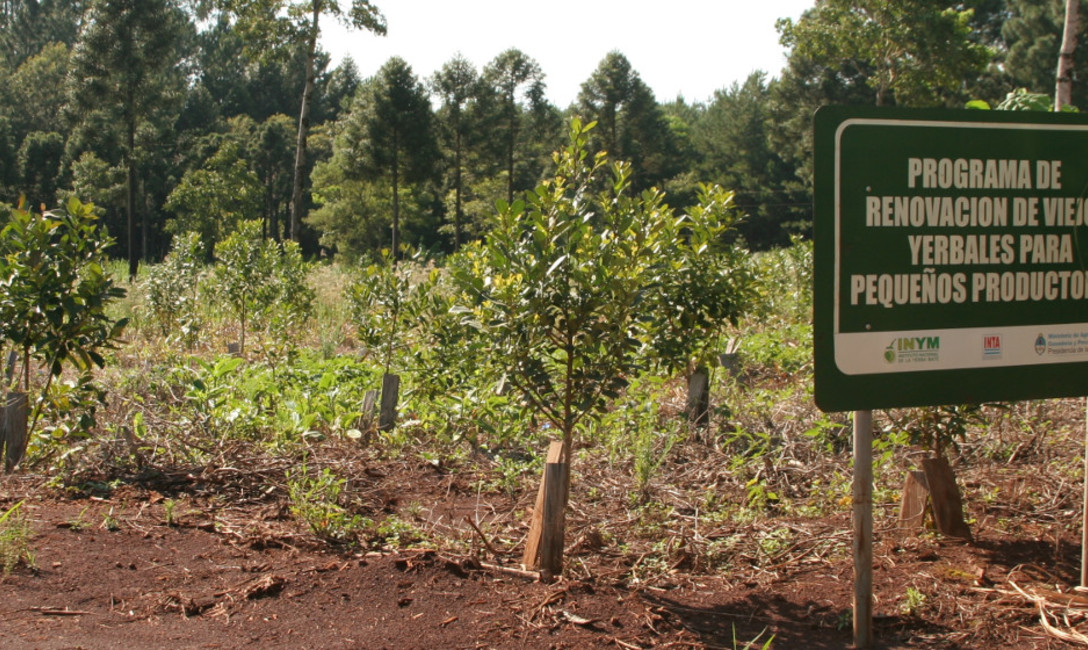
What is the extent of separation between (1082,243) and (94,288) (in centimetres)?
534

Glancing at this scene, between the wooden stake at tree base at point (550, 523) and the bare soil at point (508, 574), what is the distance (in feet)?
0.31

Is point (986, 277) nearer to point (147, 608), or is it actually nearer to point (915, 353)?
point (915, 353)

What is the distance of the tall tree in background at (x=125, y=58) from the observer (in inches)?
1309

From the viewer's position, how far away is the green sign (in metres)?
3.27

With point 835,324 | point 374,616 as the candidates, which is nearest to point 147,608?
point 374,616

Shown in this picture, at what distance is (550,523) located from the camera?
4016mm

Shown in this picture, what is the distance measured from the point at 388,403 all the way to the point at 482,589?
3350 mm

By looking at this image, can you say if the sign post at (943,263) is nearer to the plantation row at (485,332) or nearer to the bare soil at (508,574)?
the bare soil at (508,574)

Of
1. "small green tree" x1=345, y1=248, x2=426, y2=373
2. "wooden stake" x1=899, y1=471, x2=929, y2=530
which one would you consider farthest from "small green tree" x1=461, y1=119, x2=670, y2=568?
"small green tree" x1=345, y1=248, x2=426, y2=373

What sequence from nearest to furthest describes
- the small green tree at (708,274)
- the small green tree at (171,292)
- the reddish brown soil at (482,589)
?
the reddish brown soil at (482,589), the small green tree at (708,274), the small green tree at (171,292)

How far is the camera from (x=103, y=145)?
124 ft

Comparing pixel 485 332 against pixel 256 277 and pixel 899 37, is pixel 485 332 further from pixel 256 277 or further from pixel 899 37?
pixel 899 37

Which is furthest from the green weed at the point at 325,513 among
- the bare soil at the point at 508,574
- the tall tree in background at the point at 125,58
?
the tall tree in background at the point at 125,58

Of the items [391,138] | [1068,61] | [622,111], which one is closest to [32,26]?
[391,138]
